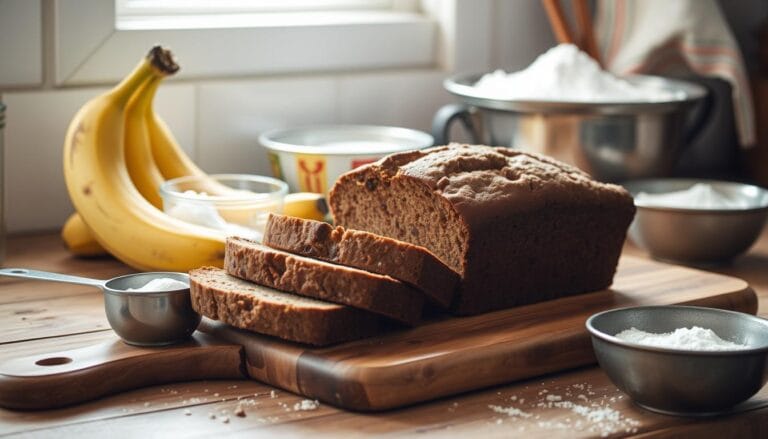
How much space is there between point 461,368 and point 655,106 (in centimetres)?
82

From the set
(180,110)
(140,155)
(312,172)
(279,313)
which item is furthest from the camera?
(180,110)

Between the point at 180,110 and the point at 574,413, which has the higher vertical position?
the point at 180,110

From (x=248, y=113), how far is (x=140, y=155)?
0.34m

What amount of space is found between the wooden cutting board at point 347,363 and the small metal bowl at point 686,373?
0.12 metres

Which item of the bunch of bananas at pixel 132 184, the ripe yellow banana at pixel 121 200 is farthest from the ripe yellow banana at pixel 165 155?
the ripe yellow banana at pixel 121 200

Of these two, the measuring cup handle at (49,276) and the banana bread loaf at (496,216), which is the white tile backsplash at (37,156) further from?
the banana bread loaf at (496,216)

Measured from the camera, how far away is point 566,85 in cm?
193

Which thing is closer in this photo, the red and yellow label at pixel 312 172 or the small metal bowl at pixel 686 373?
the small metal bowl at pixel 686 373

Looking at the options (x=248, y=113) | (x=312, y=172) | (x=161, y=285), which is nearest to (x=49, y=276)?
(x=161, y=285)

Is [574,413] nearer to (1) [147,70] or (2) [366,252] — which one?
(2) [366,252]

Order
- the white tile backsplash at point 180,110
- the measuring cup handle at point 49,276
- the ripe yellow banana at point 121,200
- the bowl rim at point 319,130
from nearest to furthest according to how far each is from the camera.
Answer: the measuring cup handle at point 49,276, the ripe yellow banana at point 121,200, the bowl rim at point 319,130, the white tile backsplash at point 180,110

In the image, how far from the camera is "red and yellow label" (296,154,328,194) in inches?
72.2

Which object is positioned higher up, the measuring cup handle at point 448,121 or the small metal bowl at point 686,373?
the measuring cup handle at point 448,121

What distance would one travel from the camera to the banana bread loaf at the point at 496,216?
1.40 m
